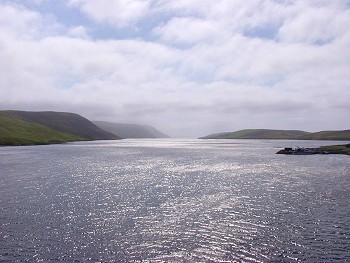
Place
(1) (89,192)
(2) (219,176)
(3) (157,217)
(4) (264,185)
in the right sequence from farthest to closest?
(2) (219,176), (4) (264,185), (1) (89,192), (3) (157,217)

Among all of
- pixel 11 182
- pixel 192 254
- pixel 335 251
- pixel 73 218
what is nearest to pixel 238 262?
pixel 192 254

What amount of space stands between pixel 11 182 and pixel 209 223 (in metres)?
45.7

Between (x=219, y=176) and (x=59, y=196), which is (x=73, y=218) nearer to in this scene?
(x=59, y=196)

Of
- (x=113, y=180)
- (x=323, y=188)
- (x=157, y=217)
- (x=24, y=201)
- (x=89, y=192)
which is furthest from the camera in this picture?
(x=113, y=180)

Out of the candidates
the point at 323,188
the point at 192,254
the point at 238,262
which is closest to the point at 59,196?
the point at 192,254

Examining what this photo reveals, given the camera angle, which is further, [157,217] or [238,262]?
[157,217]

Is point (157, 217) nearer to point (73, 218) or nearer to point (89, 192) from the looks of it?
point (73, 218)

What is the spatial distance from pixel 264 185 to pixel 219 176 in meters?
16.1

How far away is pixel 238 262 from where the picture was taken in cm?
2617

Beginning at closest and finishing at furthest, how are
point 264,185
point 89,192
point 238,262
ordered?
point 238,262
point 89,192
point 264,185

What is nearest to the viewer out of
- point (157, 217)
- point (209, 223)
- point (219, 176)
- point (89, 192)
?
point (209, 223)

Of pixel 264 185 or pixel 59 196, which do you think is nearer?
pixel 59 196

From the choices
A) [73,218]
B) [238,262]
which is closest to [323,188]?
[238,262]

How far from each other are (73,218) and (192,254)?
17630 millimetres
